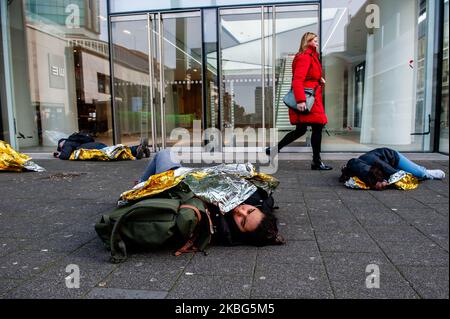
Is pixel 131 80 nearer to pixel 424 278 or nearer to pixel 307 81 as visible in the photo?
pixel 307 81

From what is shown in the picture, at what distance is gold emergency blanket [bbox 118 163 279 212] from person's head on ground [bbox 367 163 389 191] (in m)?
1.78

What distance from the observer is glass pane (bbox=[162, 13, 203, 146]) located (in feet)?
30.3

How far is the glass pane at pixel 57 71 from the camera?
9.66m

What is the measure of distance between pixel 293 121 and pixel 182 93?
390cm

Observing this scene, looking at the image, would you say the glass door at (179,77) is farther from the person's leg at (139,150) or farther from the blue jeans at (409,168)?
the blue jeans at (409,168)

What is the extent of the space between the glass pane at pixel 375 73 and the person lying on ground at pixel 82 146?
4.02m

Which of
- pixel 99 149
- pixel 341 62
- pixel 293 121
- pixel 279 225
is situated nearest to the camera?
pixel 279 225

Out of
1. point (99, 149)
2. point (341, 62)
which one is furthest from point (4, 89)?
point (341, 62)

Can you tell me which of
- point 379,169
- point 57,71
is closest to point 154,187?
point 379,169

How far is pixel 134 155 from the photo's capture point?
8.19 meters

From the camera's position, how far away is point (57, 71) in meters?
10.4
